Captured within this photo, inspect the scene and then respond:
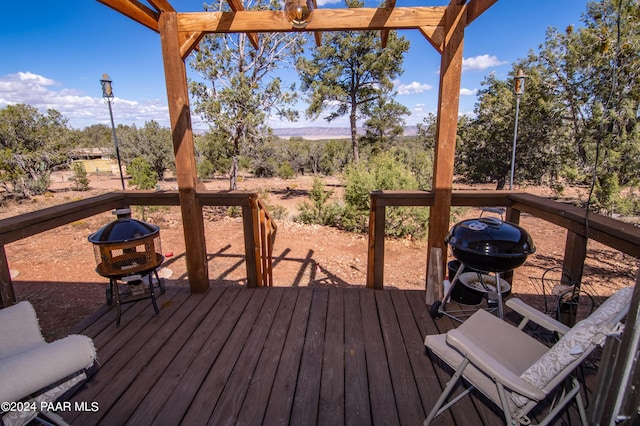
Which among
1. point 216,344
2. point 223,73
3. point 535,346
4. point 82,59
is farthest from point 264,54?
point 82,59

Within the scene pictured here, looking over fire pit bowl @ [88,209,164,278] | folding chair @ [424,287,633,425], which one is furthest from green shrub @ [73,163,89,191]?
folding chair @ [424,287,633,425]

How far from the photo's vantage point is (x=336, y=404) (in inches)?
64.7

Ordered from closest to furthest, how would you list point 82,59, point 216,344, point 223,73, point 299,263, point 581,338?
point 581,338 < point 216,344 < point 299,263 < point 223,73 < point 82,59

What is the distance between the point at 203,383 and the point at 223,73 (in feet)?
32.6

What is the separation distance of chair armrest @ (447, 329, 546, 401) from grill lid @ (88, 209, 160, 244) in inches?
86.0

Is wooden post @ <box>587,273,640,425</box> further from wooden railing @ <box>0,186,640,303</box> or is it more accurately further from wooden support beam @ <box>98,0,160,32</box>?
wooden support beam @ <box>98,0,160,32</box>

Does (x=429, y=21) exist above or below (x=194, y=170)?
above

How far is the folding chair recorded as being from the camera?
3.76 feet

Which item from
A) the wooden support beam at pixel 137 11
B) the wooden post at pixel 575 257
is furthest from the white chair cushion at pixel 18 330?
the wooden post at pixel 575 257

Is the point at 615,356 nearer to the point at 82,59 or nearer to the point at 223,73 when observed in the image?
the point at 223,73

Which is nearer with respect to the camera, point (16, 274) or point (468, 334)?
point (468, 334)

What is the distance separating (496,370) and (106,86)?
947 centimetres

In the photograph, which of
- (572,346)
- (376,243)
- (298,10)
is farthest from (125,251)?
(572,346)

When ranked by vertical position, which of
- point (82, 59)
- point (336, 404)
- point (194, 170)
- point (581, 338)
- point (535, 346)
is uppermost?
point (82, 59)
